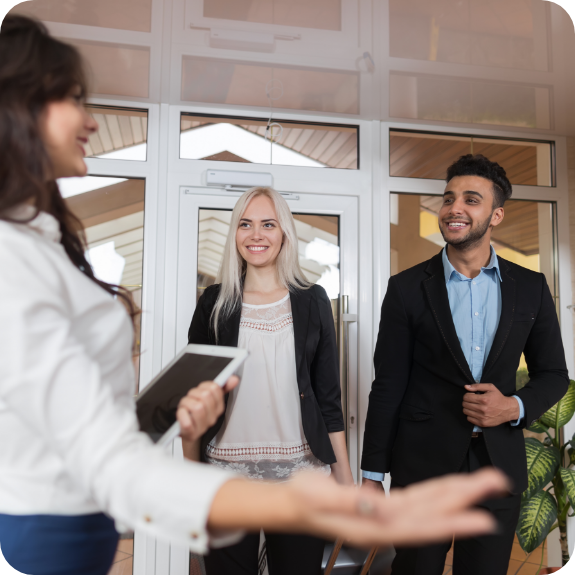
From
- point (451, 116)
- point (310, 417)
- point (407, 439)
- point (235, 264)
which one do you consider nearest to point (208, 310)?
point (235, 264)

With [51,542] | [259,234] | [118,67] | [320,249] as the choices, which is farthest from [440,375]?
[118,67]

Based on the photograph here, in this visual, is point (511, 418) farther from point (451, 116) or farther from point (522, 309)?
point (451, 116)

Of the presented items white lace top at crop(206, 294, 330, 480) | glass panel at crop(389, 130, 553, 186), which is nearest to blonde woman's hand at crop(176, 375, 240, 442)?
white lace top at crop(206, 294, 330, 480)

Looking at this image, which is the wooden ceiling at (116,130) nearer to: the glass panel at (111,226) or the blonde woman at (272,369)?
the glass panel at (111,226)

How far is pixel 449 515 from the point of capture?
1.39ft

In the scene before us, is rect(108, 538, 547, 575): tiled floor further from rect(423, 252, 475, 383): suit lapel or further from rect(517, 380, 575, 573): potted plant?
rect(423, 252, 475, 383): suit lapel

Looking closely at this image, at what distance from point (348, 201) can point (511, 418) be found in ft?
5.16

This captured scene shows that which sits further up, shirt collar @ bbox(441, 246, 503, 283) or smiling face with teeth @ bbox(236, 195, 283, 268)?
smiling face with teeth @ bbox(236, 195, 283, 268)

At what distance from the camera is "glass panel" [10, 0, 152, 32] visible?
2.02 meters

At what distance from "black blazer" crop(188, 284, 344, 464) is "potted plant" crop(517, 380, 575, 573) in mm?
1171

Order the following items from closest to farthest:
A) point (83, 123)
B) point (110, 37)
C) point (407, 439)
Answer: point (83, 123), point (407, 439), point (110, 37)

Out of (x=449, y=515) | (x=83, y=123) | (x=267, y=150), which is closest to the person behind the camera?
(x=449, y=515)

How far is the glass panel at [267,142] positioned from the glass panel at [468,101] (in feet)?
1.20

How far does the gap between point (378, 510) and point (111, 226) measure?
8.42 ft
